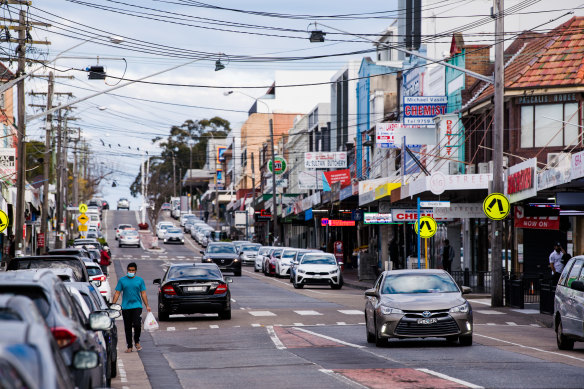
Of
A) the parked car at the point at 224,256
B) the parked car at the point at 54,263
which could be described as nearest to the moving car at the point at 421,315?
the parked car at the point at 54,263

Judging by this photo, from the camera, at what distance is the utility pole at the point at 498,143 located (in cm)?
3028

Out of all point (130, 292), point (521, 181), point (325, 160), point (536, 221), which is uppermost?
point (325, 160)

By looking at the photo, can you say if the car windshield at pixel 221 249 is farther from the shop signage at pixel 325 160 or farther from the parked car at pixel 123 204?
the parked car at pixel 123 204

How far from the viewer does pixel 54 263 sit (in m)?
24.5

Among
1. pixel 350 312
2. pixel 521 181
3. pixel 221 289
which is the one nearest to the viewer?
pixel 221 289

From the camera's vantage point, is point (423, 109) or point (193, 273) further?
point (423, 109)

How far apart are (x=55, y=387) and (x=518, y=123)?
3706cm

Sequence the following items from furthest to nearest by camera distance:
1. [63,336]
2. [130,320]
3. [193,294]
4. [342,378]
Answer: [193,294], [130,320], [342,378], [63,336]

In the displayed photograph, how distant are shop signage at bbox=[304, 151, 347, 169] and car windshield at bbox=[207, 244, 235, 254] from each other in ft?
54.1

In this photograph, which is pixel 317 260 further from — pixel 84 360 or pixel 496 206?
pixel 84 360

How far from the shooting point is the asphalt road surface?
14422 mm

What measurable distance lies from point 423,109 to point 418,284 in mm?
28992

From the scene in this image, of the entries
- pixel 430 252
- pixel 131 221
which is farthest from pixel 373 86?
pixel 131 221

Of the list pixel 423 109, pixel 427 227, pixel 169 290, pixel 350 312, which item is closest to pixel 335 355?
pixel 169 290
